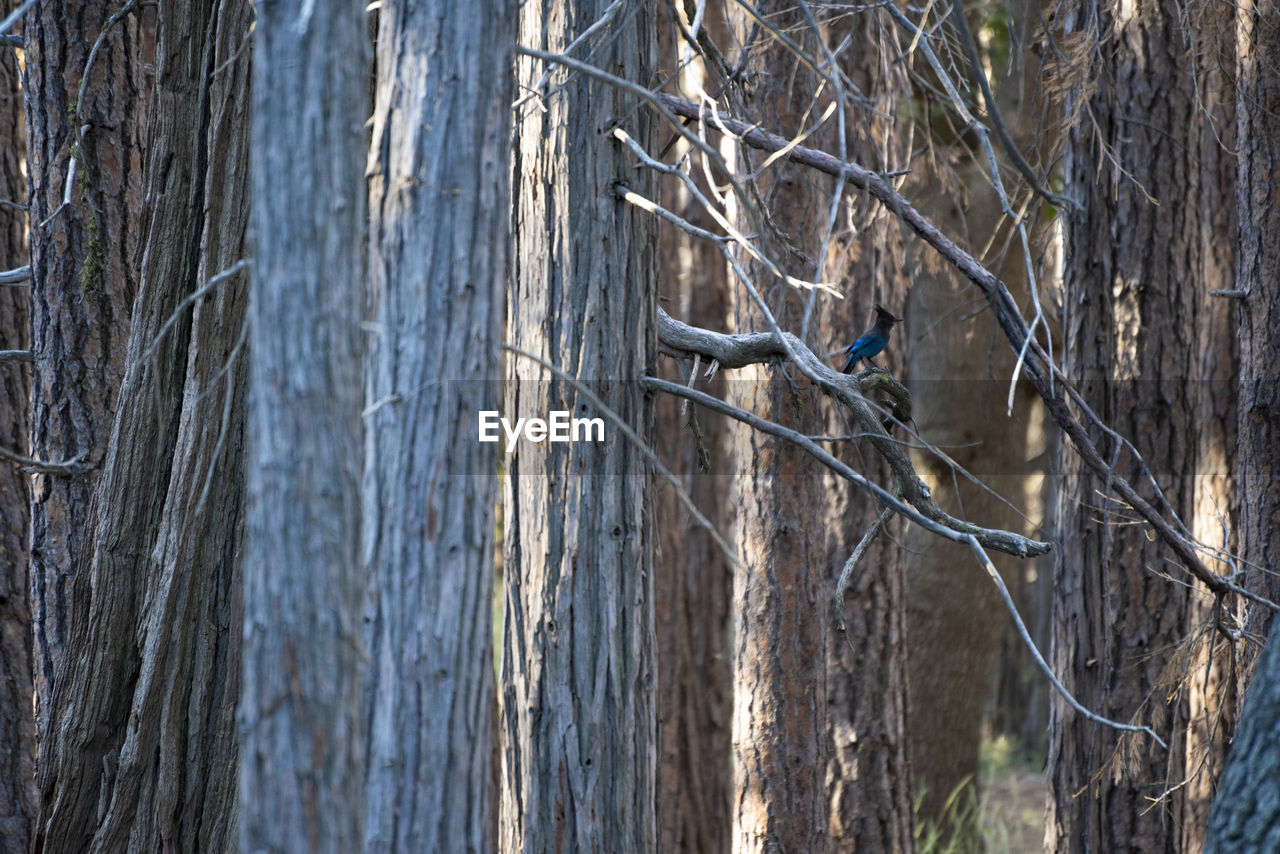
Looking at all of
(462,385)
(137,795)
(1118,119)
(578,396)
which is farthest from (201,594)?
(1118,119)

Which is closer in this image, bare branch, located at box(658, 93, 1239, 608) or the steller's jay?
bare branch, located at box(658, 93, 1239, 608)

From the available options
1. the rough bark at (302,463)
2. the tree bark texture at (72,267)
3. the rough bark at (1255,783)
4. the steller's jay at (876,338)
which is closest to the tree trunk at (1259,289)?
the steller's jay at (876,338)

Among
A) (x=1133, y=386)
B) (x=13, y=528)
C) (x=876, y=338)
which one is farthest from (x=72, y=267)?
(x=1133, y=386)

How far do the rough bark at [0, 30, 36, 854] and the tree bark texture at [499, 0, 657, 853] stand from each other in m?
3.24

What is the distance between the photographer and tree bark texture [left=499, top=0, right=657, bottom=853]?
3.06 metres

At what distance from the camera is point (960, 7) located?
2.30m

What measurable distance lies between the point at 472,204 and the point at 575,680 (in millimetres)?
1515

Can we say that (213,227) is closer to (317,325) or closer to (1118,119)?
(317,325)

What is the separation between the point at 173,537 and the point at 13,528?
248cm

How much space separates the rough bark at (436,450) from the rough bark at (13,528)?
3678mm

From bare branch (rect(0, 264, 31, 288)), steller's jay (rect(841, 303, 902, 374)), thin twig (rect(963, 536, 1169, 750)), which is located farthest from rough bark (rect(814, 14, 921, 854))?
bare branch (rect(0, 264, 31, 288))

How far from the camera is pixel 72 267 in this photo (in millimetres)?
4469

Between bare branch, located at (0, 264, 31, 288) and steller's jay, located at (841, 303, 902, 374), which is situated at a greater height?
bare branch, located at (0, 264, 31, 288)

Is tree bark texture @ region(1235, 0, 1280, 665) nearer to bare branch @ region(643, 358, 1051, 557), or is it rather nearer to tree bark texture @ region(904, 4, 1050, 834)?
bare branch @ region(643, 358, 1051, 557)
